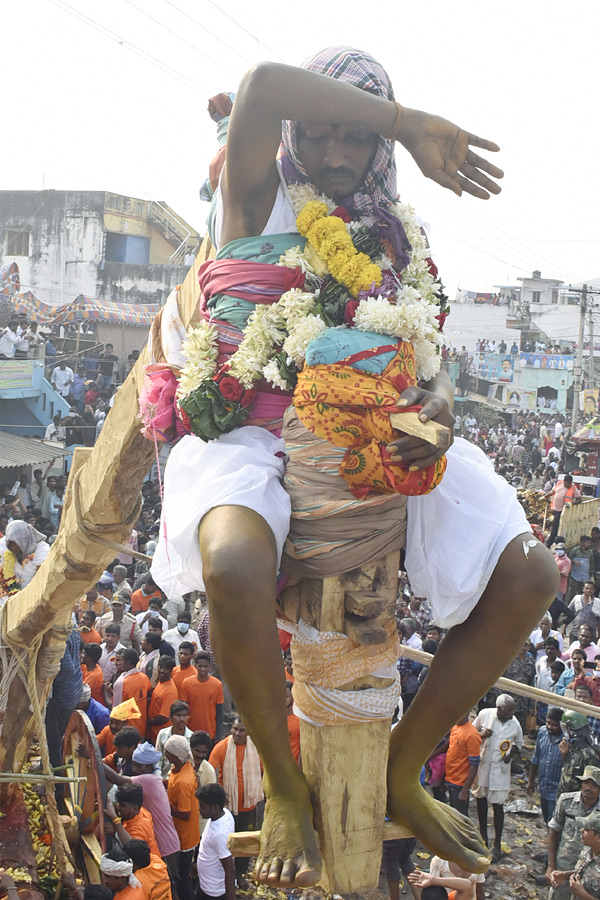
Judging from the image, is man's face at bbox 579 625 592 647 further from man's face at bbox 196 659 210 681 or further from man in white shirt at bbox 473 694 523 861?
man's face at bbox 196 659 210 681

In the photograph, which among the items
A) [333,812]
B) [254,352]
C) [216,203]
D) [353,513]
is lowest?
[333,812]

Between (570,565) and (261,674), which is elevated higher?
(261,674)

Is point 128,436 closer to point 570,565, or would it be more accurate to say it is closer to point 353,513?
point 353,513

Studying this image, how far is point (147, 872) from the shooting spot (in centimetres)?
525

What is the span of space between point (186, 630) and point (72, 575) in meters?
4.88

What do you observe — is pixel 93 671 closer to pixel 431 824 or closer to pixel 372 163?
pixel 431 824

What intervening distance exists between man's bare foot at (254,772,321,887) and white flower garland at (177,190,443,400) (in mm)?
966

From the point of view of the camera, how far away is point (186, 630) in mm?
9000

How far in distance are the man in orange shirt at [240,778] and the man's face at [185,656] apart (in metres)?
1.41

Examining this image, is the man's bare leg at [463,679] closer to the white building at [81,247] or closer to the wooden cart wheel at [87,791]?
the wooden cart wheel at [87,791]

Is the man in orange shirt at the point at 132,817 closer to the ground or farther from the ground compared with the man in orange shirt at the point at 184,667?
closer to the ground

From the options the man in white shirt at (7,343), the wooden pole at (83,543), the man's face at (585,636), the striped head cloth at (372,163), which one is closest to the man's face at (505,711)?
the man's face at (585,636)

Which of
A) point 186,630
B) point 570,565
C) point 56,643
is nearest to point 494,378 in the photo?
point 570,565

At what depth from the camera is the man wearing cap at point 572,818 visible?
20.2 ft
